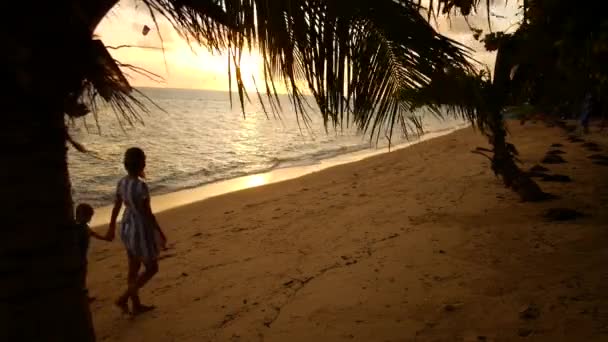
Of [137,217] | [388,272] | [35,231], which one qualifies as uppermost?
[35,231]

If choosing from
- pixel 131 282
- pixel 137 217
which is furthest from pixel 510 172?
pixel 131 282

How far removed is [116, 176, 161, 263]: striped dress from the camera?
12.4 feet

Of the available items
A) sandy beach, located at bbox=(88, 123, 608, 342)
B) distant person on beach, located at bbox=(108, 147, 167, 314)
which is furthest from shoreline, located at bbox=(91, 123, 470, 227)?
distant person on beach, located at bbox=(108, 147, 167, 314)

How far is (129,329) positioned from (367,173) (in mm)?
9098

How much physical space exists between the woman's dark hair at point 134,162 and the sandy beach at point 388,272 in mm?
1497

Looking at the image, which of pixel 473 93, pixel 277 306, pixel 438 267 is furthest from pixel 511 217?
pixel 473 93

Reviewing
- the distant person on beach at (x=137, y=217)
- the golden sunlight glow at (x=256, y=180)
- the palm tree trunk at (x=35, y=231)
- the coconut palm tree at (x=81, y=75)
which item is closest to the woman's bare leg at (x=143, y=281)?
the distant person on beach at (x=137, y=217)

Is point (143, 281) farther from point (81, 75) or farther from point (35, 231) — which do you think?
point (81, 75)

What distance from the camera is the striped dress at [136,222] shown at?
3768 millimetres

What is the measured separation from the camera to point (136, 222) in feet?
12.4

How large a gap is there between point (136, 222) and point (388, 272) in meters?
2.56

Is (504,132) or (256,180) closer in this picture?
(504,132)

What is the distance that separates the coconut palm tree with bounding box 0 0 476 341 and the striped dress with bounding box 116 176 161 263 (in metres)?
1.90

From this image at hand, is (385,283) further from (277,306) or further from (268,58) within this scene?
(268,58)
